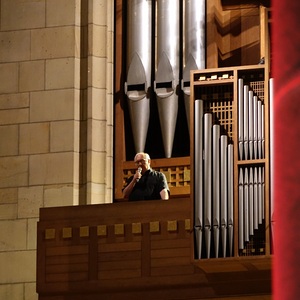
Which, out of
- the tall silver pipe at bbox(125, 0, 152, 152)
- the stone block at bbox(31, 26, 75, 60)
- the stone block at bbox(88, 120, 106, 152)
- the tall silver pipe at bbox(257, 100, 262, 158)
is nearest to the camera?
the tall silver pipe at bbox(257, 100, 262, 158)

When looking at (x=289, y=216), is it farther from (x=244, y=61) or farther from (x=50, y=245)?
(x=244, y=61)

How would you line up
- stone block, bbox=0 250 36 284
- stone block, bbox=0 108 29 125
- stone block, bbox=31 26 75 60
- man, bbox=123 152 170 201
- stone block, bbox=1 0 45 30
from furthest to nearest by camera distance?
1. stone block, bbox=1 0 45 30
2. stone block, bbox=31 26 75 60
3. stone block, bbox=0 108 29 125
4. stone block, bbox=0 250 36 284
5. man, bbox=123 152 170 201

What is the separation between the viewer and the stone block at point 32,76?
9734 mm

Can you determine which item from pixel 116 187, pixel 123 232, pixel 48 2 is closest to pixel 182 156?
pixel 116 187

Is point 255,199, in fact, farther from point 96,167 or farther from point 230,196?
point 96,167

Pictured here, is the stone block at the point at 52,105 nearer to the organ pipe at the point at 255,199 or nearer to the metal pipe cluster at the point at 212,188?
the metal pipe cluster at the point at 212,188

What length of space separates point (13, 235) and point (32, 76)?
1.64m

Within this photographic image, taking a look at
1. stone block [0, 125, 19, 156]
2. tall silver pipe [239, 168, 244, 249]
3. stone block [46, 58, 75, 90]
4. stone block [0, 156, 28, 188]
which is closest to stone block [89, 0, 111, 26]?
stone block [46, 58, 75, 90]

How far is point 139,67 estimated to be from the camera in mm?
Result: 9453

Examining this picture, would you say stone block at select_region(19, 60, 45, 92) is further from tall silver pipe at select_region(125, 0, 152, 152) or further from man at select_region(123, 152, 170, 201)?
man at select_region(123, 152, 170, 201)

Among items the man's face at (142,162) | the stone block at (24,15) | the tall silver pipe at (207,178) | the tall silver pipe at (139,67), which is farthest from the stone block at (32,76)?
the tall silver pipe at (207,178)

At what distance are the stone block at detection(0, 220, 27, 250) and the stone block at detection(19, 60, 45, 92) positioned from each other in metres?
1.38

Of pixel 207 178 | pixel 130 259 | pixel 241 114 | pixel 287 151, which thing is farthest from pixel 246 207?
pixel 287 151

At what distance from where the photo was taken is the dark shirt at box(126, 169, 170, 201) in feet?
26.9
